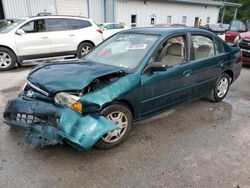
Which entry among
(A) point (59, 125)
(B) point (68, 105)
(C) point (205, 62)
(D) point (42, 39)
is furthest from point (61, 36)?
(A) point (59, 125)

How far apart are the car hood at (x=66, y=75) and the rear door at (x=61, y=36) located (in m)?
5.09

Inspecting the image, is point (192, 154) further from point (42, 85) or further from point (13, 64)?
point (13, 64)

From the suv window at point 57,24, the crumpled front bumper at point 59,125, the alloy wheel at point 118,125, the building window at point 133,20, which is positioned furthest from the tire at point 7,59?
the building window at point 133,20

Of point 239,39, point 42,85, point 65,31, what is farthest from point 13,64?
point 239,39

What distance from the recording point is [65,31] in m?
8.70

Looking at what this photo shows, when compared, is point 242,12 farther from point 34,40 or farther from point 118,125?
A: point 118,125

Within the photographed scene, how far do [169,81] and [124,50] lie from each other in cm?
90

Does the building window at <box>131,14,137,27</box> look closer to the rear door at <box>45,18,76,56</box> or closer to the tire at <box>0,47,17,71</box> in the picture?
the rear door at <box>45,18,76,56</box>

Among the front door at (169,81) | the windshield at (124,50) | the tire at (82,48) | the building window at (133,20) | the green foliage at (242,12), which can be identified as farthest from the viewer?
the green foliage at (242,12)

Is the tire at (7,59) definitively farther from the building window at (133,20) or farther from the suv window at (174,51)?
the building window at (133,20)

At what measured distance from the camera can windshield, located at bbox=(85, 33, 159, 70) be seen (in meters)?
Answer: 3.62

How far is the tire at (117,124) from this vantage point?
3115 millimetres

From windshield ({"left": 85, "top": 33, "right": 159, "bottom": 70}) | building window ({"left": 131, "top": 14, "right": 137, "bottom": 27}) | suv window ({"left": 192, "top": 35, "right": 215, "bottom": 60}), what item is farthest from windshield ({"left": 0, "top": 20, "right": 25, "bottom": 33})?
building window ({"left": 131, "top": 14, "right": 137, "bottom": 27})

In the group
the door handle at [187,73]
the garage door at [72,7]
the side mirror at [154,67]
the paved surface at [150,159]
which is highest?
the garage door at [72,7]
